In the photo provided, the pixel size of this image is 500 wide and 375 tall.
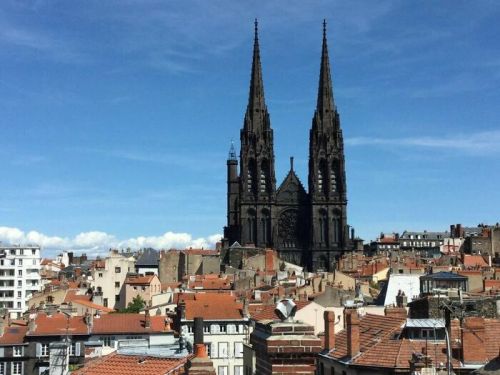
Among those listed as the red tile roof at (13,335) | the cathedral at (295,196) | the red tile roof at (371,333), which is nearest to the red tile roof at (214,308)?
the red tile roof at (13,335)

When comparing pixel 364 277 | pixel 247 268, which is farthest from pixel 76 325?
pixel 247 268

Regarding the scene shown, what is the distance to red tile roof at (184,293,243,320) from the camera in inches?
2479

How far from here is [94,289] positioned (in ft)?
325

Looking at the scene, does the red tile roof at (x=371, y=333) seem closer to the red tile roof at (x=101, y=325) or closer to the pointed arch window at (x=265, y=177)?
the red tile roof at (x=101, y=325)

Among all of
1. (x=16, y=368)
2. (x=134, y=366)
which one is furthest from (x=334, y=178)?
(x=134, y=366)

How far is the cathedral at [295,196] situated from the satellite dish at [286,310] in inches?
5064

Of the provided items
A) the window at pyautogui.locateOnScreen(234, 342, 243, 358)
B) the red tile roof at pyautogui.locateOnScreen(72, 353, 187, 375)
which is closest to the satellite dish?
the red tile roof at pyautogui.locateOnScreen(72, 353, 187, 375)

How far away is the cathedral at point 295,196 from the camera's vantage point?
14138cm

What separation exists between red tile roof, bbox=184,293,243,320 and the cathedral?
240 feet

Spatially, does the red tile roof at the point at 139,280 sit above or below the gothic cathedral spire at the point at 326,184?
below

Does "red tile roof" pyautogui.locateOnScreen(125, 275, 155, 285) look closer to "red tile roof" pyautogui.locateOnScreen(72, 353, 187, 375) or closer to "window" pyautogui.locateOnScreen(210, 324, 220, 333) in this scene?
"window" pyautogui.locateOnScreen(210, 324, 220, 333)

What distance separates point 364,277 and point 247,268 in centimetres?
2306

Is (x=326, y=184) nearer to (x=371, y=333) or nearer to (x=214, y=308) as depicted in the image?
(x=214, y=308)

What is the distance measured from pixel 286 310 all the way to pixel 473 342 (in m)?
18.3
